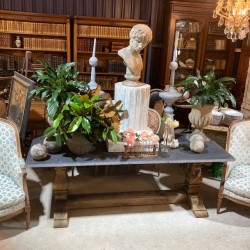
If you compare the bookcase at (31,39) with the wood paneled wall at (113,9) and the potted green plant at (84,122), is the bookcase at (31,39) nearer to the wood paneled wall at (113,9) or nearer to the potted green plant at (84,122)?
the wood paneled wall at (113,9)

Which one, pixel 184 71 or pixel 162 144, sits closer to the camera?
pixel 162 144

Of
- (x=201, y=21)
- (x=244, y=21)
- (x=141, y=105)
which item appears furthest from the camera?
(x=201, y=21)

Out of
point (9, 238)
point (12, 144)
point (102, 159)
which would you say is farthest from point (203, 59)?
point (9, 238)

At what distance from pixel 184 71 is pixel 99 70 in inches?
62.1

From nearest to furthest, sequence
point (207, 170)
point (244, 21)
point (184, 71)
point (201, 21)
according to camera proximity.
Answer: point (207, 170), point (244, 21), point (201, 21), point (184, 71)

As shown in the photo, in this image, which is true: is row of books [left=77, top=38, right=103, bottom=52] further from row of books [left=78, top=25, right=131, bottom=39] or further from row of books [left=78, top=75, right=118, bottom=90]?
row of books [left=78, top=75, right=118, bottom=90]

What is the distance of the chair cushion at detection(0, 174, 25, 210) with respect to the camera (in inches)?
82.5

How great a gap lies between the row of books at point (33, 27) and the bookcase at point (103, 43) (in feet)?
0.94

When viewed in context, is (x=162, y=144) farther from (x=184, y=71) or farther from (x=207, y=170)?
(x=184, y=71)

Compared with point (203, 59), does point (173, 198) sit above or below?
below

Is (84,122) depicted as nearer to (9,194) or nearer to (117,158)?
(117,158)

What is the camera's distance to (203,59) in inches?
206

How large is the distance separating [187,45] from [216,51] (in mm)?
581

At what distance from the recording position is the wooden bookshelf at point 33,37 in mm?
4574
